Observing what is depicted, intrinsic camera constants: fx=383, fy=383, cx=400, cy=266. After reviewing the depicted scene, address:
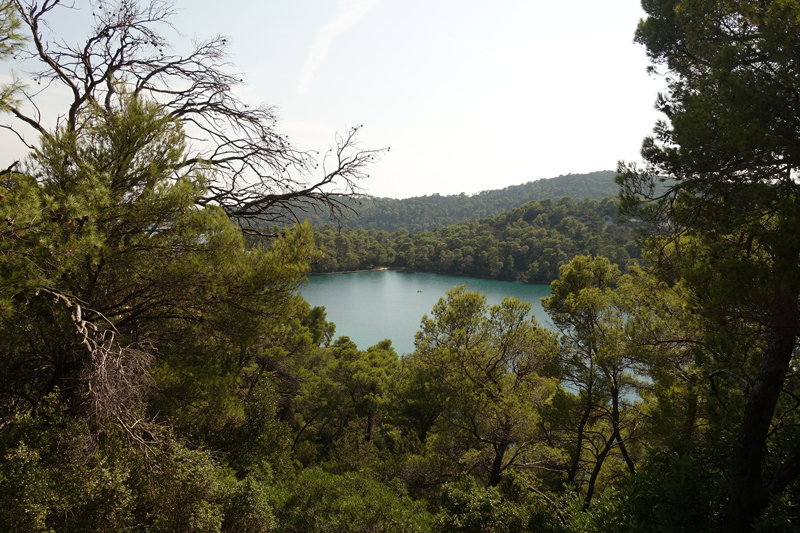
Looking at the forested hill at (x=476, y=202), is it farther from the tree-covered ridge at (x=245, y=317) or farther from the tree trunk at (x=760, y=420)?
the tree trunk at (x=760, y=420)

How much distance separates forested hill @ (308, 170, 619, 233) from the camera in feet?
388

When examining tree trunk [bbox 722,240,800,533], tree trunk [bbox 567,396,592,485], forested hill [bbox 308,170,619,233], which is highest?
forested hill [bbox 308,170,619,233]

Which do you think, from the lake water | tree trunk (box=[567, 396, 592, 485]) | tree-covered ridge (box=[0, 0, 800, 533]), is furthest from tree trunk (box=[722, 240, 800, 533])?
the lake water

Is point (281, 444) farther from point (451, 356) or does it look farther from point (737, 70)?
point (737, 70)

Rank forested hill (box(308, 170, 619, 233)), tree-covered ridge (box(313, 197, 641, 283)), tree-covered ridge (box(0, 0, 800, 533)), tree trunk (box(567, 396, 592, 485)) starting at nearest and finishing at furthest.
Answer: tree-covered ridge (box(0, 0, 800, 533)), tree trunk (box(567, 396, 592, 485)), tree-covered ridge (box(313, 197, 641, 283)), forested hill (box(308, 170, 619, 233))

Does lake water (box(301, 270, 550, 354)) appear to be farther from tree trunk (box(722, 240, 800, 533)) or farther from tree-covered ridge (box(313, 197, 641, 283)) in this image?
tree trunk (box(722, 240, 800, 533))

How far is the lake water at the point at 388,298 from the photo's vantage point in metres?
32.9

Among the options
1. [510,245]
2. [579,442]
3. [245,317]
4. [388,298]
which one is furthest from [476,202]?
[245,317]

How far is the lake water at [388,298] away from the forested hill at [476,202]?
171 feet

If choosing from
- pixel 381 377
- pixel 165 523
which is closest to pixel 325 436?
pixel 381 377

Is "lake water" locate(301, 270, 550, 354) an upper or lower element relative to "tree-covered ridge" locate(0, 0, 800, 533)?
lower

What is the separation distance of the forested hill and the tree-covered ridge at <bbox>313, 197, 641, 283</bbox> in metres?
38.7

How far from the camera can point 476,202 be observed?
138m

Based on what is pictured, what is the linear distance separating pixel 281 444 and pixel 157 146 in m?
5.58
